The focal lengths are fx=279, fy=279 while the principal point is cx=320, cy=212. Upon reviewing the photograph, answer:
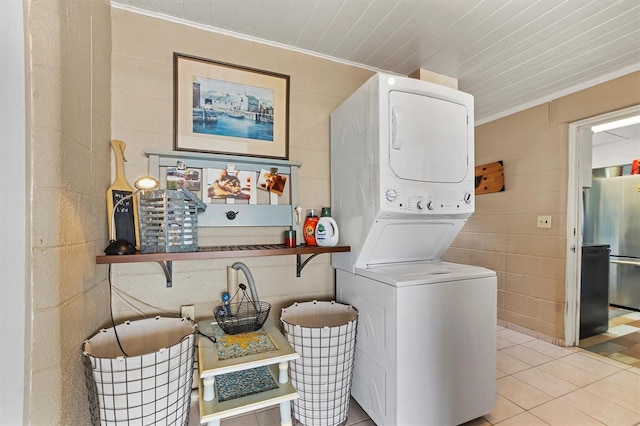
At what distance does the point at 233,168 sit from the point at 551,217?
2767 mm

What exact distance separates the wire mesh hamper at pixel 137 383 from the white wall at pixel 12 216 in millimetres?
254

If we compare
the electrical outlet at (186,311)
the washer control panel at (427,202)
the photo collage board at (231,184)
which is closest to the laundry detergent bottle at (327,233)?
the photo collage board at (231,184)

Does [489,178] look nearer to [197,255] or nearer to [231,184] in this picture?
[231,184]

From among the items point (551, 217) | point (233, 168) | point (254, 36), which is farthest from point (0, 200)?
point (551, 217)

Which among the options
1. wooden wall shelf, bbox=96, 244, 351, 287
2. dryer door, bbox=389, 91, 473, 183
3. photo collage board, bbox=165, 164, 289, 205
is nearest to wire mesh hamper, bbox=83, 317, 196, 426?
wooden wall shelf, bbox=96, 244, 351, 287

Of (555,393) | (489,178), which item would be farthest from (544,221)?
(555,393)

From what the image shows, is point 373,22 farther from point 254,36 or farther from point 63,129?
point 63,129

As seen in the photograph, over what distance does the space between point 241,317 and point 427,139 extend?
1373 millimetres

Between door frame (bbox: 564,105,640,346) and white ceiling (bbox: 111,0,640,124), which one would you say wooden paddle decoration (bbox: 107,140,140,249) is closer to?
white ceiling (bbox: 111,0,640,124)

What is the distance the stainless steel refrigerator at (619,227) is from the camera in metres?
3.49

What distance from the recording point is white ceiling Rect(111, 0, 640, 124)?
1.48 meters

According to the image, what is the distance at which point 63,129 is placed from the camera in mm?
925

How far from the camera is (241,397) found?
3.79 ft

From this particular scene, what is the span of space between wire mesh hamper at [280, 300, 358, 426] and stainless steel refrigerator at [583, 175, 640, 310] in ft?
12.8
